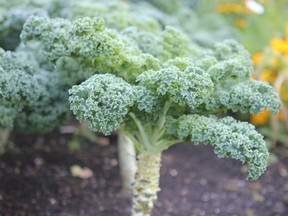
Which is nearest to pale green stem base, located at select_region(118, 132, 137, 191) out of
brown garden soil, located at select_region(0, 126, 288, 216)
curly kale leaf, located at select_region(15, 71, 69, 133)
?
brown garden soil, located at select_region(0, 126, 288, 216)

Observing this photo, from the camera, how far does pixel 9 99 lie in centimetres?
269

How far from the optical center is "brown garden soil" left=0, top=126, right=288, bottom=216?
3.47 meters

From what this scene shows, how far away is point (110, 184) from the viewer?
3.90 metres

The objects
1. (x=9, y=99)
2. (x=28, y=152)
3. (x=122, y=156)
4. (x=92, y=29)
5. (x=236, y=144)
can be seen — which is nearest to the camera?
(x=236, y=144)

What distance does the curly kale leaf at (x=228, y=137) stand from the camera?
2266 mm

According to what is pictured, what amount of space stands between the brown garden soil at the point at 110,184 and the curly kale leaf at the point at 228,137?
0.83 metres

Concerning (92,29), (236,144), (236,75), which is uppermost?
(92,29)

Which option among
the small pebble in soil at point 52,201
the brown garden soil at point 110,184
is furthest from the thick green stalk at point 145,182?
the small pebble in soil at point 52,201

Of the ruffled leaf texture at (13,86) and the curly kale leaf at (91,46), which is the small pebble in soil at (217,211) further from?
the ruffled leaf texture at (13,86)

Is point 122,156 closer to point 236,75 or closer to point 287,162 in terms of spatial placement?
point 236,75

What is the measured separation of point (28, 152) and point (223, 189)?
1.89m

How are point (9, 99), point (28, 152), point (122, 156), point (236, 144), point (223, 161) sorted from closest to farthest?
point (236, 144)
point (9, 99)
point (122, 156)
point (28, 152)
point (223, 161)

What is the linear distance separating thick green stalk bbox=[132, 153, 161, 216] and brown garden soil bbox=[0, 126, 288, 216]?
0.48 meters

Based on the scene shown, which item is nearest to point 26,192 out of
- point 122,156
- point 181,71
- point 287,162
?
point 122,156
